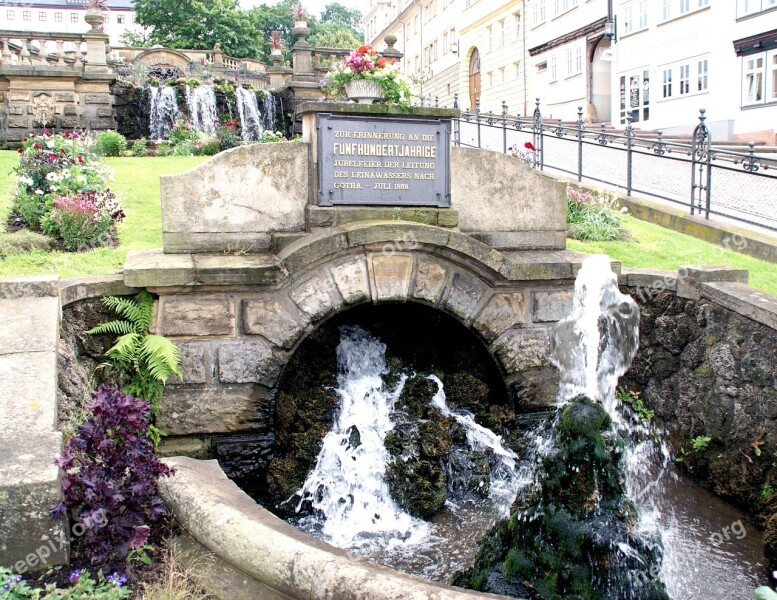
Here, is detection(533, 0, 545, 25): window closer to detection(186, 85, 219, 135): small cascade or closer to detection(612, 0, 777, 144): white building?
detection(612, 0, 777, 144): white building

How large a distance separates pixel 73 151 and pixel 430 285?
5665mm

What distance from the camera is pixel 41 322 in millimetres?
5262

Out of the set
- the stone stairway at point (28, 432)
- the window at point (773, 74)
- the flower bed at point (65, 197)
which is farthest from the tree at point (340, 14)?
the stone stairway at point (28, 432)

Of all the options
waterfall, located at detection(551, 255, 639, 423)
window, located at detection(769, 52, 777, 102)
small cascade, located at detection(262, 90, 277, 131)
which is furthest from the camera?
small cascade, located at detection(262, 90, 277, 131)

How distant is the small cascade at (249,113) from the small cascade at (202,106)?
0.95m

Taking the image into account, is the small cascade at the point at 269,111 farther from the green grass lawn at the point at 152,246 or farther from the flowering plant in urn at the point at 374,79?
the flowering plant in urn at the point at 374,79

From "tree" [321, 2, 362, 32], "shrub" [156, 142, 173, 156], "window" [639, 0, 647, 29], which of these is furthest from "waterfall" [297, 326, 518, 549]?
"tree" [321, 2, 362, 32]

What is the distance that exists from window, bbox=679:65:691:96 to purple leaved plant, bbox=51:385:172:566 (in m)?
27.5

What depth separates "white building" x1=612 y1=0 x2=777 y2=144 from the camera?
77.6ft

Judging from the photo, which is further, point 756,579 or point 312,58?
point 312,58

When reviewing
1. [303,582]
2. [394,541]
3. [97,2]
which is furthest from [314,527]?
[97,2]

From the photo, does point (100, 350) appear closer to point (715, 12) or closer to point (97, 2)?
point (97, 2)

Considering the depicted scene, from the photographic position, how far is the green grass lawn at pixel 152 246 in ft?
24.3

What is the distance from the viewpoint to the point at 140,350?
612cm
